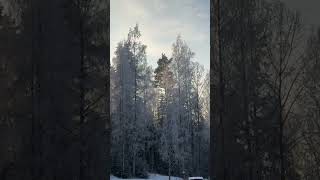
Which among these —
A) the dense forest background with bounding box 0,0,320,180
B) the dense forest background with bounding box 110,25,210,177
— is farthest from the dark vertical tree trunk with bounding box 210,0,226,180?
the dense forest background with bounding box 110,25,210,177

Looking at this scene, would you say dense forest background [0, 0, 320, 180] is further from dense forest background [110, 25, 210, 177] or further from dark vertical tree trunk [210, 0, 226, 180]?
dense forest background [110, 25, 210, 177]

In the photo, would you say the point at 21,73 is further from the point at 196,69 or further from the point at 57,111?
the point at 196,69

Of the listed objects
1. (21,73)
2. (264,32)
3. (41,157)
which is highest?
(264,32)

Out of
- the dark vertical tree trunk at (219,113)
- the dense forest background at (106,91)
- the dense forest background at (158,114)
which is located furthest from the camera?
the dense forest background at (158,114)

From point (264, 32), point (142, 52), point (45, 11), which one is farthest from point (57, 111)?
point (142, 52)

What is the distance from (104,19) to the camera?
719 cm

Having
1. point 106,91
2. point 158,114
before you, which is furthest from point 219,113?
point 158,114

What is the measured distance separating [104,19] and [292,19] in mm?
2664

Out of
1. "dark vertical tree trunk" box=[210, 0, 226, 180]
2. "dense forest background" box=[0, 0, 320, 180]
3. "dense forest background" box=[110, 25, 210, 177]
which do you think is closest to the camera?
"dense forest background" box=[0, 0, 320, 180]

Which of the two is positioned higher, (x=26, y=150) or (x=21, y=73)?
(x=21, y=73)

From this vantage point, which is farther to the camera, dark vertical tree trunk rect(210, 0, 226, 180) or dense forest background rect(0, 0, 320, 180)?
dark vertical tree trunk rect(210, 0, 226, 180)

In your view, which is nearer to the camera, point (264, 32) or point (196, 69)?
point (264, 32)

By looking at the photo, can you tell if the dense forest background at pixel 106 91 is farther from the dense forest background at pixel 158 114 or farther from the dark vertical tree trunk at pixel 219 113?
the dense forest background at pixel 158 114

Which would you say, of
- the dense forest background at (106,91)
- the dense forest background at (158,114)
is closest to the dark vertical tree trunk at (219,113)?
the dense forest background at (106,91)
